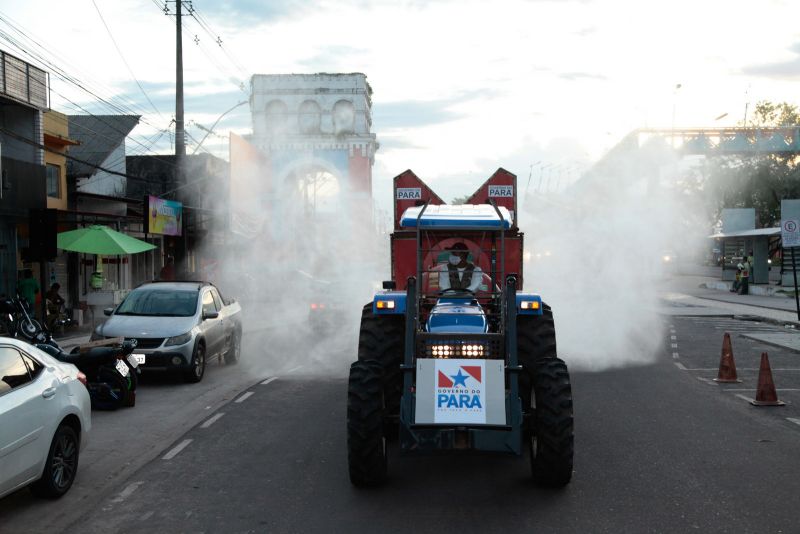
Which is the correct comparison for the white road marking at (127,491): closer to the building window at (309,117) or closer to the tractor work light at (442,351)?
the tractor work light at (442,351)

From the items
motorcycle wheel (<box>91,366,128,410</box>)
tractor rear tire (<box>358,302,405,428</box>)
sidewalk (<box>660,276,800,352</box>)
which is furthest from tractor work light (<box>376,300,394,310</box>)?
sidewalk (<box>660,276,800,352</box>)

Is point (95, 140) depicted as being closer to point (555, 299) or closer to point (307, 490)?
point (555, 299)

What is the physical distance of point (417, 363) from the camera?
7152 mm

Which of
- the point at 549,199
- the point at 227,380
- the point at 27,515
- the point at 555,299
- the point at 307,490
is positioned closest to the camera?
the point at 27,515

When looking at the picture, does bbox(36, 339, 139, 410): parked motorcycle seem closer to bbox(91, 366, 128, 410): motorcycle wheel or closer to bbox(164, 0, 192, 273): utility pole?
bbox(91, 366, 128, 410): motorcycle wheel

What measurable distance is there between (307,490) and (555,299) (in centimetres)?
1393

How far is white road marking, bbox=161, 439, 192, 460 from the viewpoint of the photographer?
880 cm

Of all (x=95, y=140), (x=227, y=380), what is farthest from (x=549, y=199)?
(x=95, y=140)

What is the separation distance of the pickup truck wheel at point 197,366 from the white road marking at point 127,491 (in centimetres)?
619

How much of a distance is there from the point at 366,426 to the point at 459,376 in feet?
2.98

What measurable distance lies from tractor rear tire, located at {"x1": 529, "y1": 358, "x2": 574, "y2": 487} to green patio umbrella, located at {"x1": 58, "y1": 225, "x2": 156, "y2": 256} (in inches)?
701

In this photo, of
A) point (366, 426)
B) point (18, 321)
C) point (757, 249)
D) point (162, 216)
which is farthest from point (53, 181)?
point (757, 249)

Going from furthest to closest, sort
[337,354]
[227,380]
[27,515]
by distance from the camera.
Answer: [337,354] → [227,380] → [27,515]

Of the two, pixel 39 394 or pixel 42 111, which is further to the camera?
pixel 42 111
